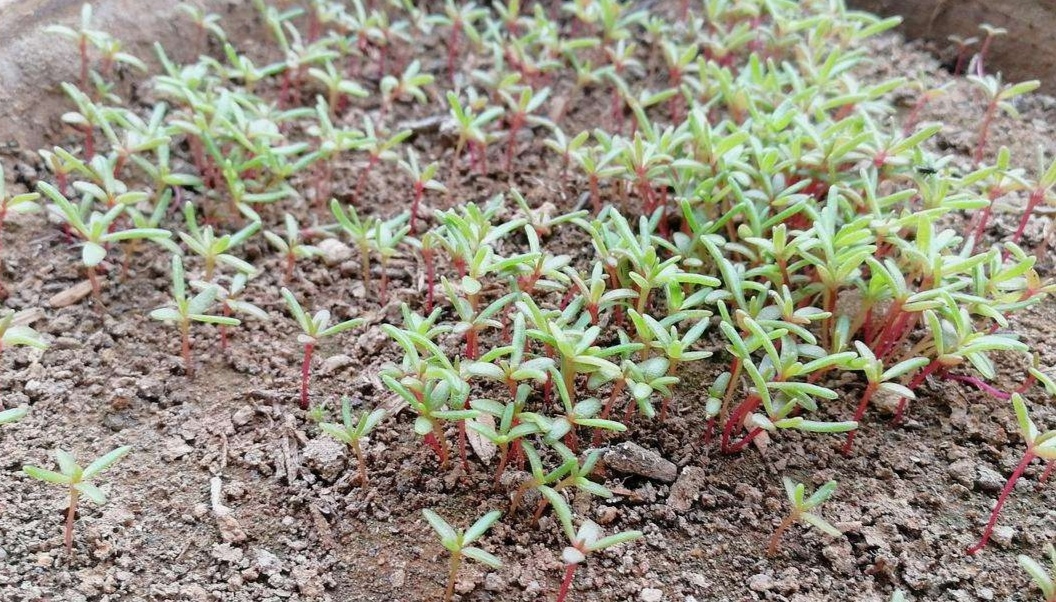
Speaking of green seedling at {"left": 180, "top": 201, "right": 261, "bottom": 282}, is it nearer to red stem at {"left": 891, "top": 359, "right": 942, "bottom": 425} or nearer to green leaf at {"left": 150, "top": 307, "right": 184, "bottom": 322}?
green leaf at {"left": 150, "top": 307, "right": 184, "bottom": 322}

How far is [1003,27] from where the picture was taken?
2.74 m

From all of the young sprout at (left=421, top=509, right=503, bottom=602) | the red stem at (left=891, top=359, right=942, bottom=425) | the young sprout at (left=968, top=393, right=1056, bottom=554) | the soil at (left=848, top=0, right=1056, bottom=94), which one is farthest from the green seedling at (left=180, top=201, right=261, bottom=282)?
the soil at (left=848, top=0, right=1056, bottom=94)

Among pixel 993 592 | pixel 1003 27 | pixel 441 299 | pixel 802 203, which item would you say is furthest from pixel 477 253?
pixel 1003 27

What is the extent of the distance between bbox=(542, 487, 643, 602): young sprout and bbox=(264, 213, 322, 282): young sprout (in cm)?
88

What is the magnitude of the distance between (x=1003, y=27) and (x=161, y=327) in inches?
104

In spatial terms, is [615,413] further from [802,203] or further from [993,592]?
[993,592]

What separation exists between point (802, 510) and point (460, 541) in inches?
23.7

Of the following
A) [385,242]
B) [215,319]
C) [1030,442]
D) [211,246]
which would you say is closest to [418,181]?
[385,242]

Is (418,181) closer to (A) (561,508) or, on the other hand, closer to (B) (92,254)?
(B) (92,254)

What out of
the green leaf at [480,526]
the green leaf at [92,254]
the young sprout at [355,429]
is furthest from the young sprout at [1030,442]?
the green leaf at [92,254]

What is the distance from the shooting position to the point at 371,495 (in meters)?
1.63

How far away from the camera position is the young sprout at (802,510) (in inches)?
58.7

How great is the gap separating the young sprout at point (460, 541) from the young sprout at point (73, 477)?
57 centimetres

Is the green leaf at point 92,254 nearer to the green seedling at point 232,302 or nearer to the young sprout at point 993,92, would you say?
the green seedling at point 232,302
